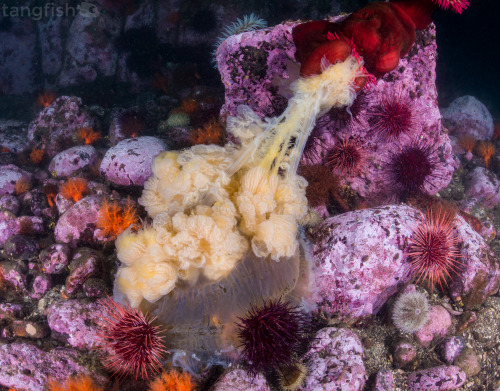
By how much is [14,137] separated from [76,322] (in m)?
6.97

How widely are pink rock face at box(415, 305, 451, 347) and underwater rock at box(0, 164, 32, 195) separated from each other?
6.69m

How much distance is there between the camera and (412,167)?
4047 mm

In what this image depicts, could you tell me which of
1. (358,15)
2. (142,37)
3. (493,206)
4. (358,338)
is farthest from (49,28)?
(493,206)

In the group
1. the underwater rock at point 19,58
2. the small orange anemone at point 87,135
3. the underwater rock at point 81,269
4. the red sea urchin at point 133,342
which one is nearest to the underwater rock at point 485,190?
the red sea urchin at point 133,342

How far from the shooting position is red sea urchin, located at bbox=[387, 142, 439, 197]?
13.3 feet

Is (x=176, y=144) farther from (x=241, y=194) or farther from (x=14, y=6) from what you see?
(x=14, y=6)

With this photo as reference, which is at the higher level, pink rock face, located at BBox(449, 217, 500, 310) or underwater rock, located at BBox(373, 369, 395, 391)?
pink rock face, located at BBox(449, 217, 500, 310)

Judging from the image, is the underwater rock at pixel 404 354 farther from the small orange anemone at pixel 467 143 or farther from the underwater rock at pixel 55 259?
the small orange anemone at pixel 467 143

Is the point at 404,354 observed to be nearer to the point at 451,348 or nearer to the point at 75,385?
the point at 451,348

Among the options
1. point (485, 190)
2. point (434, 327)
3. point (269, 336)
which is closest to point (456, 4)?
point (434, 327)

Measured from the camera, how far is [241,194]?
3111mm

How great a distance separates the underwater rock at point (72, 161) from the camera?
5672 millimetres

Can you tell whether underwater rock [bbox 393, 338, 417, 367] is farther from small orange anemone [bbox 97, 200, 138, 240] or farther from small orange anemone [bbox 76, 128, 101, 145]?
small orange anemone [bbox 76, 128, 101, 145]

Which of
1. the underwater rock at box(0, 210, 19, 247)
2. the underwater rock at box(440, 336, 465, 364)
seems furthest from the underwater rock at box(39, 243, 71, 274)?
the underwater rock at box(440, 336, 465, 364)
